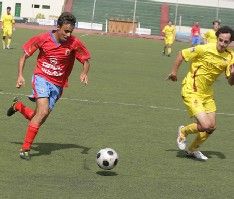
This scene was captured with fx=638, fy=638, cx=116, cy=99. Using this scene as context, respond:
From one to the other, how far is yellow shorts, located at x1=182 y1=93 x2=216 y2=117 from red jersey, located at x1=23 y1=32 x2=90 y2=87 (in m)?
1.74

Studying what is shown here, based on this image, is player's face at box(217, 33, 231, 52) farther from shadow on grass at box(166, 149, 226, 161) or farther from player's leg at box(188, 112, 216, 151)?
shadow on grass at box(166, 149, 226, 161)

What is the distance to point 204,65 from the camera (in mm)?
9102

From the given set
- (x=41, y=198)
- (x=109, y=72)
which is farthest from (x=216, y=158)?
(x=109, y=72)

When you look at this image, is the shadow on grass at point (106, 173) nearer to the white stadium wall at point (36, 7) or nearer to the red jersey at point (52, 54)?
→ the red jersey at point (52, 54)

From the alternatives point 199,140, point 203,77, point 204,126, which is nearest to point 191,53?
point 203,77

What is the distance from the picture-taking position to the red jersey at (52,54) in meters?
8.69

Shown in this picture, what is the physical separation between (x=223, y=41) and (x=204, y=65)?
0.47 m

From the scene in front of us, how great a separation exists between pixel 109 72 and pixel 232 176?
14.2m

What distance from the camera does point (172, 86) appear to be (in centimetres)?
1916

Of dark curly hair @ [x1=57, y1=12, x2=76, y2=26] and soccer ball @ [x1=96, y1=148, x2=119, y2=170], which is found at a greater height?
dark curly hair @ [x1=57, y1=12, x2=76, y2=26]

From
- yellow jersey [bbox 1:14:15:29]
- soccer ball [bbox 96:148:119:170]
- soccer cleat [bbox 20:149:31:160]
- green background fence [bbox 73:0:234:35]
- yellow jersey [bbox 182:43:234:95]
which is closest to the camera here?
soccer ball [bbox 96:148:119:170]

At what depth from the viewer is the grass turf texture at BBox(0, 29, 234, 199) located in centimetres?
711

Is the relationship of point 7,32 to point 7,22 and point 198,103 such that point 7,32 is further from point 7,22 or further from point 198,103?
point 198,103

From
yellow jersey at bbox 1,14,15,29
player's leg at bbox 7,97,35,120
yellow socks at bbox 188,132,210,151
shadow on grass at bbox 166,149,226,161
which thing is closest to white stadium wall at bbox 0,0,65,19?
yellow jersey at bbox 1,14,15,29
